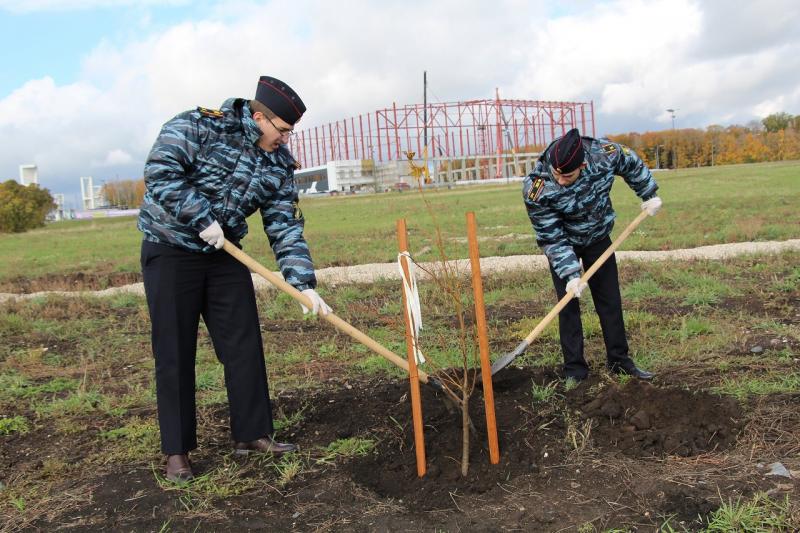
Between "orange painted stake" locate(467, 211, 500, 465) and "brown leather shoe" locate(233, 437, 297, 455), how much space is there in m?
1.09

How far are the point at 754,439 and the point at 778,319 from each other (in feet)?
8.72

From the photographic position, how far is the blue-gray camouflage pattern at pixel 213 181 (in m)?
3.10

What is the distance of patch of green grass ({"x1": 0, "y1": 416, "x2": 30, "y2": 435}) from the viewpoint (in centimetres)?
415

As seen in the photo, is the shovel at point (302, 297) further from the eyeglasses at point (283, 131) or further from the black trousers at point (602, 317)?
the black trousers at point (602, 317)

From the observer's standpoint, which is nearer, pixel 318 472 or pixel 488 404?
pixel 488 404

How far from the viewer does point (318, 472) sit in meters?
3.38

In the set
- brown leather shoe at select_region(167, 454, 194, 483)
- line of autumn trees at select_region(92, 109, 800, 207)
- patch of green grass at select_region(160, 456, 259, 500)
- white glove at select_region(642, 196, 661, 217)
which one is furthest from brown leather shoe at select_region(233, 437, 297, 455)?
line of autumn trees at select_region(92, 109, 800, 207)

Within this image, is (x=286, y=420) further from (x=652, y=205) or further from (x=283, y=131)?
(x=652, y=205)

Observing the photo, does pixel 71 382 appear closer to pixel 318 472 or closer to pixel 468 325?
pixel 318 472

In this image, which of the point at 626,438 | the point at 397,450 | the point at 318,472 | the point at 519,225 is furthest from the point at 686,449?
the point at 519,225

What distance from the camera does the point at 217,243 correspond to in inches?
124

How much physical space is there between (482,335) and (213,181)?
147cm

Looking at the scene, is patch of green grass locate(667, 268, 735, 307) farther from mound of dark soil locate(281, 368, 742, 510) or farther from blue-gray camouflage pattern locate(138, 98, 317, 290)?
blue-gray camouflage pattern locate(138, 98, 317, 290)

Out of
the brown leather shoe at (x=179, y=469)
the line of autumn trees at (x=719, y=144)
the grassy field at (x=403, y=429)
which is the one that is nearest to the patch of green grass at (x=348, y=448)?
the grassy field at (x=403, y=429)
